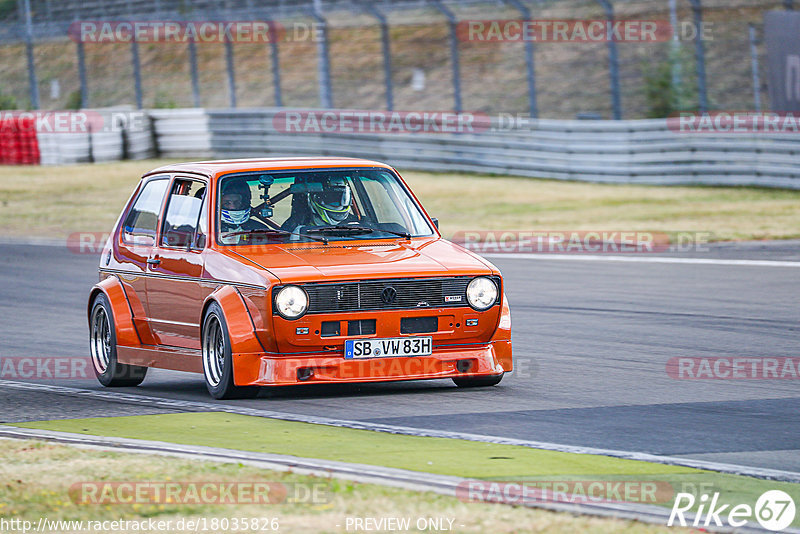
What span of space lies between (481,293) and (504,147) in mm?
18796

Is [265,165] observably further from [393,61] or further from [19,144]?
[393,61]

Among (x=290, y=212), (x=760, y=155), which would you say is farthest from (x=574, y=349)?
(x=760, y=155)

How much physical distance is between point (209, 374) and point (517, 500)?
3578 millimetres

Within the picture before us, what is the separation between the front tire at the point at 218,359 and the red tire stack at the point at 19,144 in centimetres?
2531

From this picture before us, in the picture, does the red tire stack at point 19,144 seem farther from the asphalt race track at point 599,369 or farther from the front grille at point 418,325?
the front grille at point 418,325

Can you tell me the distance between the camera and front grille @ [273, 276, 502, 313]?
8156 mm

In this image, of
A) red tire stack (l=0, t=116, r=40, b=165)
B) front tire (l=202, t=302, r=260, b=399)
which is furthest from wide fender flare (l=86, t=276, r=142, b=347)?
red tire stack (l=0, t=116, r=40, b=165)

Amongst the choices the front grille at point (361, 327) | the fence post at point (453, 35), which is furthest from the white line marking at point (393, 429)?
the fence post at point (453, 35)

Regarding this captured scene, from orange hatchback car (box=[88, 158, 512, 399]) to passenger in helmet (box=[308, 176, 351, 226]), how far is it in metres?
0.01

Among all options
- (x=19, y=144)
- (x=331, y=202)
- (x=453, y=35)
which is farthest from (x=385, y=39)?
(x=331, y=202)

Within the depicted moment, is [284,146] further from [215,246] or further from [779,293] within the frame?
[215,246]

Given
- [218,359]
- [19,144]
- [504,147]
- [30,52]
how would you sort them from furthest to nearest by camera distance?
1. [30,52]
2. [19,144]
3. [504,147]
4. [218,359]

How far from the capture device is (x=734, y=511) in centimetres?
546

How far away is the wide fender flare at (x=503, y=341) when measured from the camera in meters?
8.67
